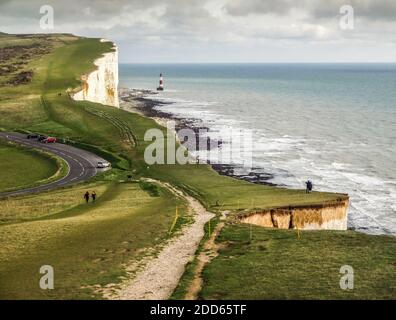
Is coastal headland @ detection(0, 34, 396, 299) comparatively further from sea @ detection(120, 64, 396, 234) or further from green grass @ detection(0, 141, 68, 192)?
sea @ detection(120, 64, 396, 234)

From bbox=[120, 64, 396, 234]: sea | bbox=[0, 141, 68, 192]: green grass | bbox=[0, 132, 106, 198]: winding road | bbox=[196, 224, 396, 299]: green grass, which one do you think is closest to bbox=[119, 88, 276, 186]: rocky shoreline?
bbox=[120, 64, 396, 234]: sea

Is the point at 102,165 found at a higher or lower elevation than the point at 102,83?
lower

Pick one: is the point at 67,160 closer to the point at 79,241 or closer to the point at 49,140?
the point at 49,140

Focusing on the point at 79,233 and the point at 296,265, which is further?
the point at 79,233

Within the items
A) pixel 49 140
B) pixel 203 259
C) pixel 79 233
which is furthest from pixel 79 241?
pixel 49 140

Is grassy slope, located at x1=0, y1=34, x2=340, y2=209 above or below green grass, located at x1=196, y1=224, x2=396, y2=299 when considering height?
above

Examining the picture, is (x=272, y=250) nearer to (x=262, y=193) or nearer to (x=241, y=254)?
(x=241, y=254)
